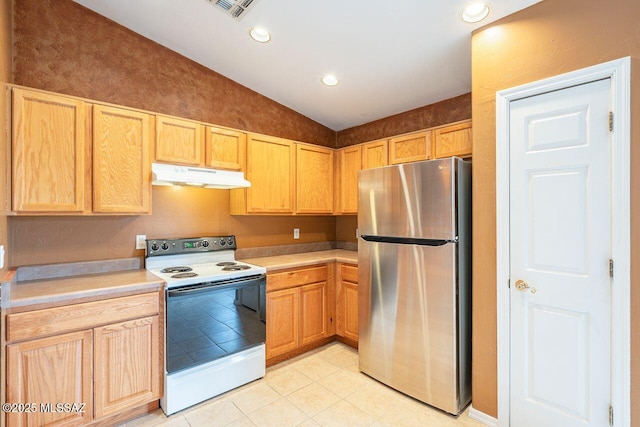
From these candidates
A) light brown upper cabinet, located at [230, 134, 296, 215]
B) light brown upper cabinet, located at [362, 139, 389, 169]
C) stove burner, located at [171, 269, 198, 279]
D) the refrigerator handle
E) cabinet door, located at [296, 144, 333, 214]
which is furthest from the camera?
cabinet door, located at [296, 144, 333, 214]

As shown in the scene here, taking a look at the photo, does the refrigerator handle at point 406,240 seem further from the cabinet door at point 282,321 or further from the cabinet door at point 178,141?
the cabinet door at point 178,141

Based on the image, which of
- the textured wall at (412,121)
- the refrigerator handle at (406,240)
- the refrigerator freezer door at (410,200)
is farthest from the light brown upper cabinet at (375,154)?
the refrigerator handle at (406,240)

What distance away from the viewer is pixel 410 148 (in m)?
2.99

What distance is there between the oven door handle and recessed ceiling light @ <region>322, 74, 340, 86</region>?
188cm

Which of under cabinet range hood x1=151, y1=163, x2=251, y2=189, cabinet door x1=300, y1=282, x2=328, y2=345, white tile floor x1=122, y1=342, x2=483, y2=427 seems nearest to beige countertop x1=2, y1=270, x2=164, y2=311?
under cabinet range hood x1=151, y1=163, x2=251, y2=189

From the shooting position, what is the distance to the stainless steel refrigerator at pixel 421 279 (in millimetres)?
2098

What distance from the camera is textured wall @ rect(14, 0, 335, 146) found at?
2.18 metres

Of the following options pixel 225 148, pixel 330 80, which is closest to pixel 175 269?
pixel 225 148

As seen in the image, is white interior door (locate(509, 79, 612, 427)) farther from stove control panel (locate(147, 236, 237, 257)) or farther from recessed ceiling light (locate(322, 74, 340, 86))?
stove control panel (locate(147, 236, 237, 257))

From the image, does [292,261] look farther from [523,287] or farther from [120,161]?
[523,287]

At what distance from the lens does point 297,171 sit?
3.32 m

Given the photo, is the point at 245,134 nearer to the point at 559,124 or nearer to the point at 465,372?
the point at 559,124

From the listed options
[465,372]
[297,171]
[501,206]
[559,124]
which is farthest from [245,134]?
[465,372]

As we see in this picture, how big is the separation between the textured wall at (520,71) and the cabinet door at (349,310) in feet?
3.80
